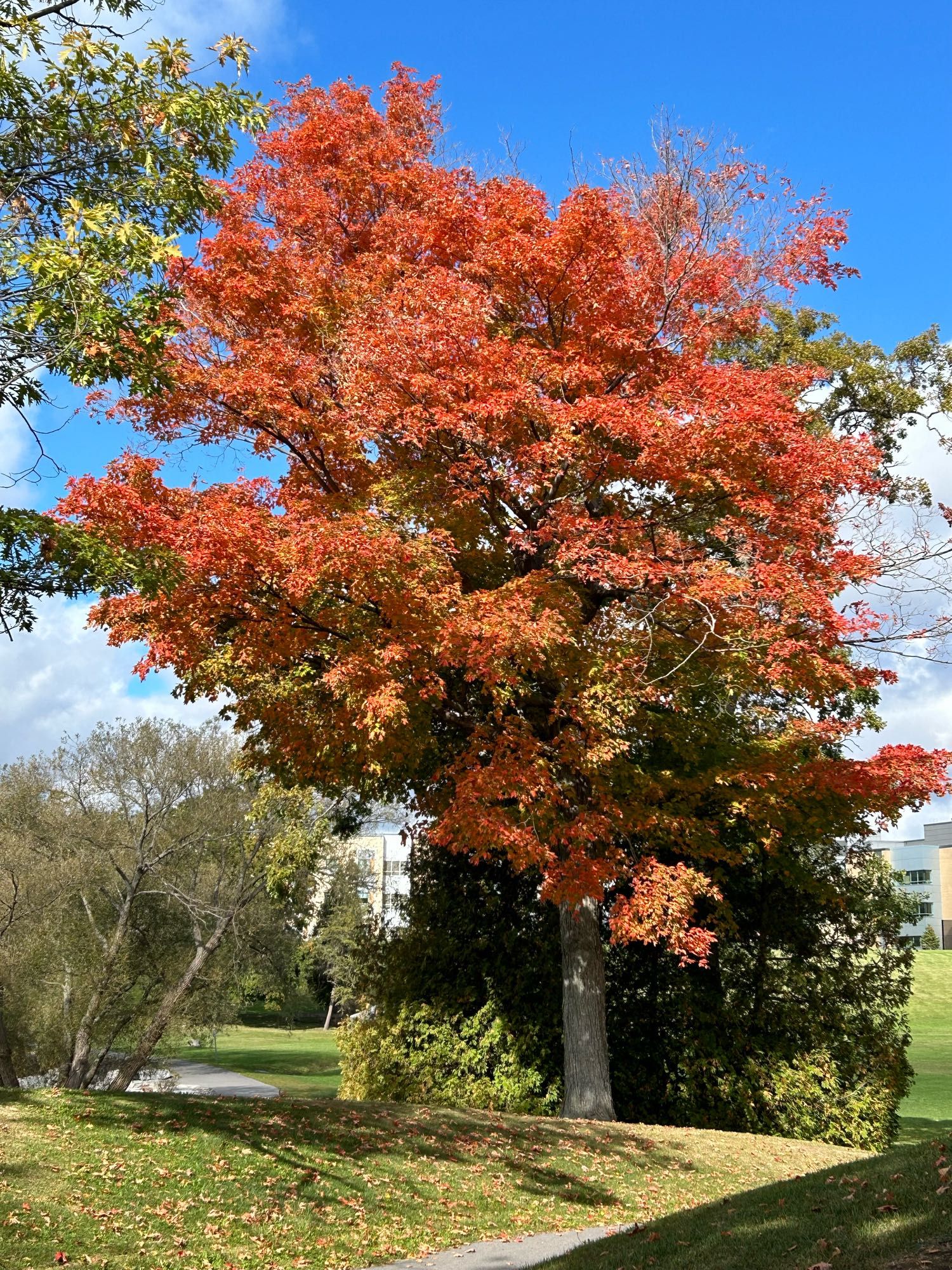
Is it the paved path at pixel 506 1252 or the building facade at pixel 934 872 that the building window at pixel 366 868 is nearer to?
the paved path at pixel 506 1252

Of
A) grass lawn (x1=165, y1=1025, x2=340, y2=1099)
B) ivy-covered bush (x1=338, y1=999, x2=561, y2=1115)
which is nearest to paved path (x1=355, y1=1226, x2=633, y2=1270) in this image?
ivy-covered bush (x1=338, y1=999, x2=561, y2=1115)

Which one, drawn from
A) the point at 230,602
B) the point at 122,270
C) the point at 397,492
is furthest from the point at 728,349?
the point at 122,270

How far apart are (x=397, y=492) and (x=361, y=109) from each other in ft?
27.5

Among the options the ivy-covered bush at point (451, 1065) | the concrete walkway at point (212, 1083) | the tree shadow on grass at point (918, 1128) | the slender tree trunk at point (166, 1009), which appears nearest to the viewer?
the ivy-covered bush at point (451, 1065)

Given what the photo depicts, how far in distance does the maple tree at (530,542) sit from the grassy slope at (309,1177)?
2.63 meters

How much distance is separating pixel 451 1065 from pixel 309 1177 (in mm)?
7611

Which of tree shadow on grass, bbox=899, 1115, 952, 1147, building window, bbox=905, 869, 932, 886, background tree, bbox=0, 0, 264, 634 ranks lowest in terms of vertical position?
tree shadow on grass, bbox=899, 1115, 952, 1147

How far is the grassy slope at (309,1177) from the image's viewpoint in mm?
8062

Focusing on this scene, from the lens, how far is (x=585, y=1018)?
49.6 ft

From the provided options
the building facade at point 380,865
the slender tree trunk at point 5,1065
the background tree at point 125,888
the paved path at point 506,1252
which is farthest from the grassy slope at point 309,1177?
the building facade at point 380,865

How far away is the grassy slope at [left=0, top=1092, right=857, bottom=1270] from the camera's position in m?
8.06

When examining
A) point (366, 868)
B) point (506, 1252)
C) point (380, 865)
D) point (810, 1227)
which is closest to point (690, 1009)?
point (506, 1252)

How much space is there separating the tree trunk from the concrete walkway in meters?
11.0

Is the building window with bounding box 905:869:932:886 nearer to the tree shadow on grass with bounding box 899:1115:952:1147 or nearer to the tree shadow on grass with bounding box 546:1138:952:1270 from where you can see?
the tree shadow on grass with bounding box 899:1115:952:1147
